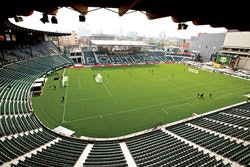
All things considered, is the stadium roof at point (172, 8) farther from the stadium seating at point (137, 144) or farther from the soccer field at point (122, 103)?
the soccer field at point (122, 103)

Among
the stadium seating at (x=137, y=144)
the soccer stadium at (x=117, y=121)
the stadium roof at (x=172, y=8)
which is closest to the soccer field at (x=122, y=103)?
the soccer stadium at (x=117, y=121)

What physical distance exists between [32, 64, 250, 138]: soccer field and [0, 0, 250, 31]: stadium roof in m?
15.1

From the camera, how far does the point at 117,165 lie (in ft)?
36.5

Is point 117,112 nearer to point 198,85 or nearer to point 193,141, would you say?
point 193,141

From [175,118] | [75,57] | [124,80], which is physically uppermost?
[75,57]

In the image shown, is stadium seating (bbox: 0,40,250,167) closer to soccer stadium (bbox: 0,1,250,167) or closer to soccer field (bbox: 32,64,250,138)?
soccer stadium (bbox: 0,1,250,167)

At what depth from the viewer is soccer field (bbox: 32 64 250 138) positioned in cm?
1998

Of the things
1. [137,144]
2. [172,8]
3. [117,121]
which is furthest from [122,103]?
[172,8]

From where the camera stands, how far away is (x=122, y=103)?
26.5 meters

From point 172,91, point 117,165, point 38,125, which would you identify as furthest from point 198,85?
point 38,125

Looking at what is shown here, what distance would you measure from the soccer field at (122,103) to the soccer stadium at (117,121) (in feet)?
0.42

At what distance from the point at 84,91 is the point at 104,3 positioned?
27.8 meters

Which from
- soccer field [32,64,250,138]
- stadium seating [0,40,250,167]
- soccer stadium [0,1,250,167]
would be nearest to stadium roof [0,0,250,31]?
soccer stadium [0,1,250,167]

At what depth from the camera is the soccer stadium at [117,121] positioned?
39.6ft
